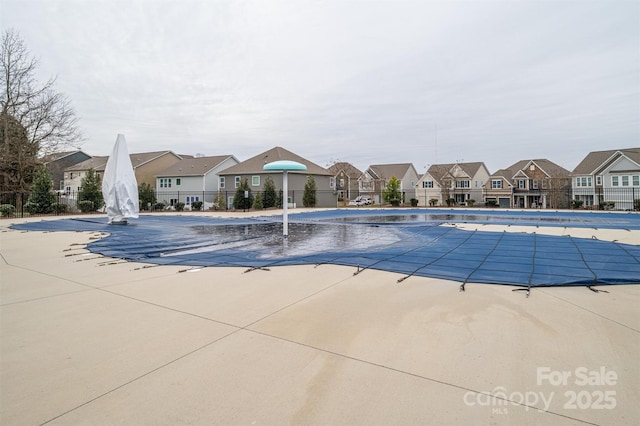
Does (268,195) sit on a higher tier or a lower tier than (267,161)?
lower

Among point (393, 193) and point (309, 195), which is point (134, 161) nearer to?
point (309, 195)

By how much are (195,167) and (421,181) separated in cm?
3076

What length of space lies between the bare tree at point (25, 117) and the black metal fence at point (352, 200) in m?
1.89

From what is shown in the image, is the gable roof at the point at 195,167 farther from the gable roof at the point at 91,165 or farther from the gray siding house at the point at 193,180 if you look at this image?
the gable roof at the point at 91,165

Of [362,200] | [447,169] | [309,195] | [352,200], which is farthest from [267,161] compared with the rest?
[447,169]

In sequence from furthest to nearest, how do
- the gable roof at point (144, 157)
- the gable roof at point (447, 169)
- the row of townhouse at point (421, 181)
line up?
the gable roof at point (447, 169), the gable roof at point (144, 157), the row of townhouse at point (421, 181)

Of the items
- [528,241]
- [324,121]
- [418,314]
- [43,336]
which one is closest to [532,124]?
[324,121]

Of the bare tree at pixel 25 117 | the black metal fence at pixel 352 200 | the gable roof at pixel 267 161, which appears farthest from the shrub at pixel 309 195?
the bare tree at pixel 25 117

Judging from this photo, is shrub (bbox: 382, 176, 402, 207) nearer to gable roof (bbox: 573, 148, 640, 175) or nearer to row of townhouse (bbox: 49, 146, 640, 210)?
row of townhouse (bbox: 49, 146, 640, 210)

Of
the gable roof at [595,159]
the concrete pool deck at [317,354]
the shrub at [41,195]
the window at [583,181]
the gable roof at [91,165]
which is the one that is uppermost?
the gable roof at [91,165]

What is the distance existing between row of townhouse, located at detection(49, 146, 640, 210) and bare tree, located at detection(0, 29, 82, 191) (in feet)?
12.9

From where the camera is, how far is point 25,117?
827 inches

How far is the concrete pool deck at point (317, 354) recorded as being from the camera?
175 cm

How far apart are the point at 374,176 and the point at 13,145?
40.8 m
